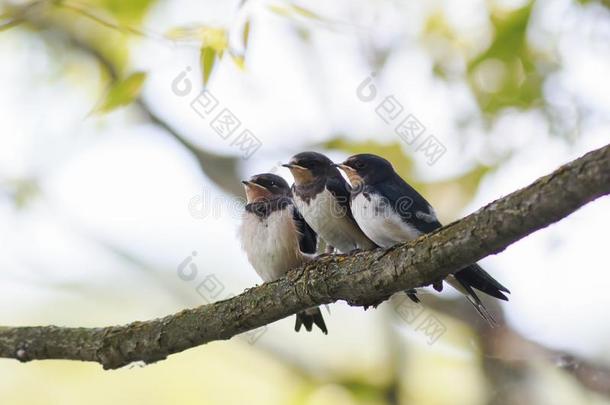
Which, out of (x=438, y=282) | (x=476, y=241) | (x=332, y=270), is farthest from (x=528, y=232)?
(x=332, y=270)

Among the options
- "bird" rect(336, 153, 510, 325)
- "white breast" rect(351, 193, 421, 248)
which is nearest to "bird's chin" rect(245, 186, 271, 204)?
"bird" rect(336, 153, 510, 325)

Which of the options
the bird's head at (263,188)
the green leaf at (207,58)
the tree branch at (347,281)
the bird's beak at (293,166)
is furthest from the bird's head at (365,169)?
the green leaf at (207,58)

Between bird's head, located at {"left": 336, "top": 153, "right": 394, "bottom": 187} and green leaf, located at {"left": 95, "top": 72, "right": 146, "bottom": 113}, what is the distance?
1170mm

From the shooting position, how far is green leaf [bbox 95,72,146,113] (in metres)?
2.86

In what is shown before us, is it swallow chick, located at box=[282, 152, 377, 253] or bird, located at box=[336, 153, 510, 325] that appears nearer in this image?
bird, located at box=[336, 153, 510, 325]

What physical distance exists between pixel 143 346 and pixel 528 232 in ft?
5.26

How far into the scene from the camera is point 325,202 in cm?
374

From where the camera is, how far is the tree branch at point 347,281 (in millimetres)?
1995

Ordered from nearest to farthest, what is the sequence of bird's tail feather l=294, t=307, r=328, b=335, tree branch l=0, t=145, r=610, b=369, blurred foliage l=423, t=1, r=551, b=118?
tree branch l=0, t=145, r=610, b=369, blurred foliage l=423, t=1, r=551, b=118, bird's tail feather l=294, t=307, r=328, b=335

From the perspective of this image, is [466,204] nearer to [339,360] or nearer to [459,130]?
[459,130]

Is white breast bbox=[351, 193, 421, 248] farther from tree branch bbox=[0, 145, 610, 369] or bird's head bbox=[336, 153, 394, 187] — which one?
tree branch bbox=[0, 145, 610, 369]

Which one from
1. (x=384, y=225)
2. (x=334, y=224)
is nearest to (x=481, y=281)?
(x=384, y=225)

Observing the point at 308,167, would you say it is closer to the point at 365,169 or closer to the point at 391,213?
the point at 365,169

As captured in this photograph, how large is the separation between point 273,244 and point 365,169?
57 centimetres
